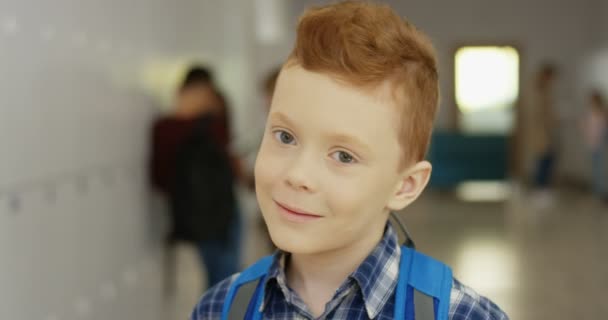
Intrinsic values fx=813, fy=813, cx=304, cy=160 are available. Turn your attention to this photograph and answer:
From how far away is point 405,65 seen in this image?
1.33m

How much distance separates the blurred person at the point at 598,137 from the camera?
11367 millimetres

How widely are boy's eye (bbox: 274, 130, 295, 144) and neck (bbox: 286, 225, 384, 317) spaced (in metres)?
0.22

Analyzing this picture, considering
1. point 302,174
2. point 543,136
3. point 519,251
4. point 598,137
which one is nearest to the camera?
point 302,174

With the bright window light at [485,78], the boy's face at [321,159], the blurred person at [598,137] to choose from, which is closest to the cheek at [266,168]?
the boy's face at [321,159]

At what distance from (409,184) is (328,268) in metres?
0.21

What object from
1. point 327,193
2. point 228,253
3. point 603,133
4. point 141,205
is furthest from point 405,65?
point 603,133

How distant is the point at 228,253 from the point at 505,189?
322 inches

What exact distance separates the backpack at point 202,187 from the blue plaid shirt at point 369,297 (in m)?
2.98

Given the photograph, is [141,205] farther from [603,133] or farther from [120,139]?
[603,133]

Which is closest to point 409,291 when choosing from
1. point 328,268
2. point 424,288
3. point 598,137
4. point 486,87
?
point 424,288

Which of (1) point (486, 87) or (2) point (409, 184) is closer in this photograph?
(2) point (409, 184)

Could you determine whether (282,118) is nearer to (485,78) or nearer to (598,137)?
(598,137)

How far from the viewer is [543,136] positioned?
11281 millimetres

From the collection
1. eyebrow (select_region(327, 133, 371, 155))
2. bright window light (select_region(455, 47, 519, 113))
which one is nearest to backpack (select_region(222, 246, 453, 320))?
eyebrow (select_region(327, 133, 371, 155))
